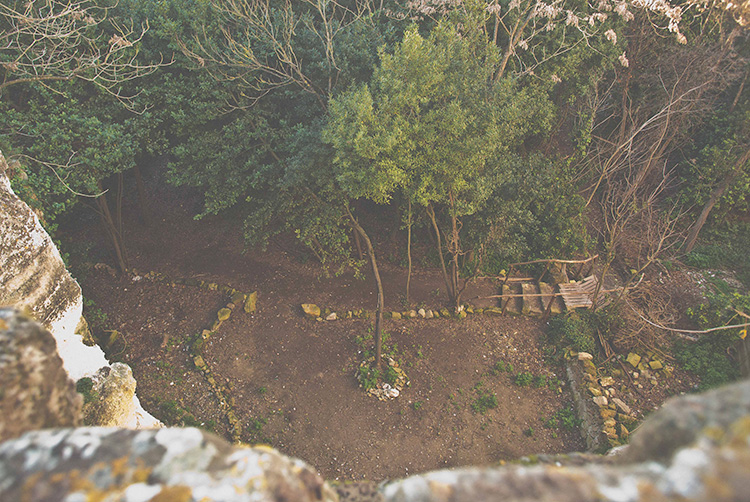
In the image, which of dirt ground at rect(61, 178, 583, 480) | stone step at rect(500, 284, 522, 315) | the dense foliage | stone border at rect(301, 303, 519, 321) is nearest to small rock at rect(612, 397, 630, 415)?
dirt ground at rect(61, 178, 583, 480)

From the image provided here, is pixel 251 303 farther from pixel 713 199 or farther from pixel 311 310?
pixel 713 199

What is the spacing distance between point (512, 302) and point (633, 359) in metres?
3.30

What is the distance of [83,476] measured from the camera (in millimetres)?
1979

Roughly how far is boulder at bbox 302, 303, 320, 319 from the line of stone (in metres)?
1.42

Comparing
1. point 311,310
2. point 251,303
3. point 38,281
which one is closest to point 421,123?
point 311,310

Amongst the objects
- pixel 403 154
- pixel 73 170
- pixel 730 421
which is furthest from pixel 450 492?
pixel 73 170

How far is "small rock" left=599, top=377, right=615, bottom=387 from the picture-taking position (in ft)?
33.2

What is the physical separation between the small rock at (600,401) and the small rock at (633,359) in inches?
66.1

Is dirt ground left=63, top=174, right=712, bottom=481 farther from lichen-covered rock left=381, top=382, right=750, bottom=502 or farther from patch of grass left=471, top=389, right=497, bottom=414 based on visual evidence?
lichen-covered rock left=381, top=382, right=750, bottom=502

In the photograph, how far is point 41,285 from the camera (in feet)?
20.9

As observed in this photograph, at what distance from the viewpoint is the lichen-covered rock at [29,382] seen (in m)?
2.34

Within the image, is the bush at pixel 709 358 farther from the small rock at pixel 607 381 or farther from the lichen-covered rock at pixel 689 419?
the lichen-covered rock at pixel 689 419

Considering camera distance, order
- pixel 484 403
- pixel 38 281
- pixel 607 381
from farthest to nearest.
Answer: pixel 607 381 < pixel 484 403 < pixel 38 281

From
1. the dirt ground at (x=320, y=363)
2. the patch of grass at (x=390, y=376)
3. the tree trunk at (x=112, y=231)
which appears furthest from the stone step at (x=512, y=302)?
the tree trunk at (x=112, y=231)
